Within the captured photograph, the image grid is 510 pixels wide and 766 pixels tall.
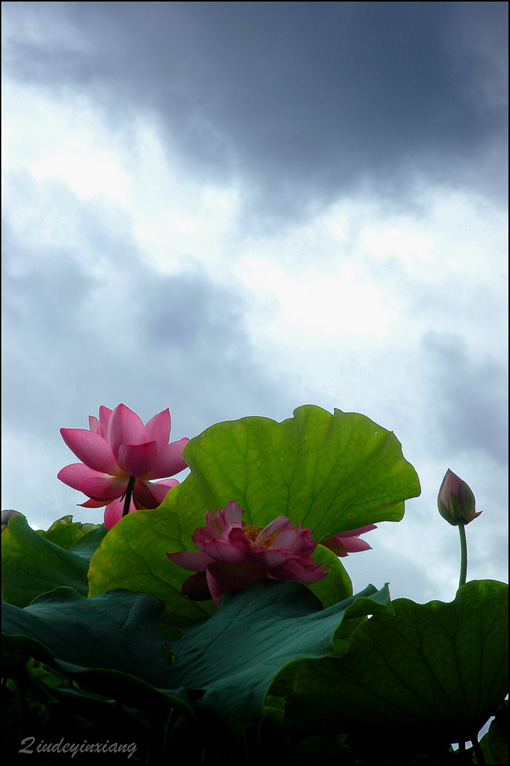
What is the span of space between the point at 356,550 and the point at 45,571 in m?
0.41

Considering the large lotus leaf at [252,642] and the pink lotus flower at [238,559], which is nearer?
the large lotus leaf at [252,642]

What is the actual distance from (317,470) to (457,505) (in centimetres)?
35

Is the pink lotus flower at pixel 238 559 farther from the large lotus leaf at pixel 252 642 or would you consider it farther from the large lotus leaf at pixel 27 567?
the large lotus leaf at pixel 27 567

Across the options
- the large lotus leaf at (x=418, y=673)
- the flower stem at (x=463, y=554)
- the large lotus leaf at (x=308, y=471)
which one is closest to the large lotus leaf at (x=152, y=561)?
the large lotus leaf at (x=308, y=471)

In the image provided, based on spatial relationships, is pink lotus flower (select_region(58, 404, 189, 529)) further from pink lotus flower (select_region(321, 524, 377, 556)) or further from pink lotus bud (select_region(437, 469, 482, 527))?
pink lotus bud (select_region(437, 469, 482, 527))

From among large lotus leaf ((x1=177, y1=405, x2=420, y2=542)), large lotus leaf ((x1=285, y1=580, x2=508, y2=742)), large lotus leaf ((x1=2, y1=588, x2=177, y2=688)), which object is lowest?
large lotus leaf ((x1=285, y1=580, x2=508, y2=742))

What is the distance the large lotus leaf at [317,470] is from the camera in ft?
2.45

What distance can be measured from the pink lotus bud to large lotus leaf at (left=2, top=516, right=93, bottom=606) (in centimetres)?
57

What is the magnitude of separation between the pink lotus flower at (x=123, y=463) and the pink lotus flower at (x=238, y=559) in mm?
286

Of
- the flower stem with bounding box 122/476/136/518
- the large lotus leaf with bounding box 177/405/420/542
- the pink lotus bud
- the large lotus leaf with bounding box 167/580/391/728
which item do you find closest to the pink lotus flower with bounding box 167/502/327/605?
the large lotus leaf with bounding box 167/580/391/728

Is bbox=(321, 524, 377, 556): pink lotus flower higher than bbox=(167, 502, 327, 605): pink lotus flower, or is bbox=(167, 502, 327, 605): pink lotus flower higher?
bbox=(321, 524, 377, 556): pink lotus flower

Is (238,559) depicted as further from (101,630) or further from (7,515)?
(7,515)

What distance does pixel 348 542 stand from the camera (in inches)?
33.4

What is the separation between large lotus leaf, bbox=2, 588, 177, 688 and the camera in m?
0.49
